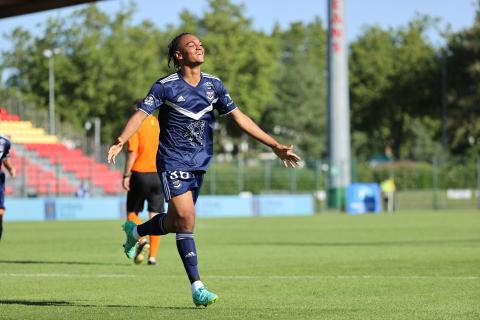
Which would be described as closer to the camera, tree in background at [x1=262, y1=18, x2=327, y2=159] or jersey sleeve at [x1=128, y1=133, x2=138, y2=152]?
jersey sleeve at [x1=128, y1=133, x2=138, y2=152]

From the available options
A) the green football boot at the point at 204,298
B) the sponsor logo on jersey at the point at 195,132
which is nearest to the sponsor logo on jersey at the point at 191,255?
the green football boot at the point at 204,298

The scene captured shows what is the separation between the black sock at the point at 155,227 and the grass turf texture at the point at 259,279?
604mm

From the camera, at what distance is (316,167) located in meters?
51.6

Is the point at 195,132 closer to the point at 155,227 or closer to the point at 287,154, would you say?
the point at 287,154

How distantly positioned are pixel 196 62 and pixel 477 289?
352cm

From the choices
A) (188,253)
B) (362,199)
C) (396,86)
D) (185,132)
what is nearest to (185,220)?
(188,253)

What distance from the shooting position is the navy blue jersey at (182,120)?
936cm

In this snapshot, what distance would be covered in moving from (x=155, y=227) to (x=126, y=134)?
1.24 meters

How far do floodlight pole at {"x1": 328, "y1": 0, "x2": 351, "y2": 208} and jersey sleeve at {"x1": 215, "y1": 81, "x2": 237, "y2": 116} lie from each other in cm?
3997

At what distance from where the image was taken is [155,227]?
9875mm

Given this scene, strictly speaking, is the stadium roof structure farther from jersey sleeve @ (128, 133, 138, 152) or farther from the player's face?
jersey sleeve @ (128, 133, 138, 152)

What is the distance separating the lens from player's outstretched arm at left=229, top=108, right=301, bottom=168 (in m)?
9.54

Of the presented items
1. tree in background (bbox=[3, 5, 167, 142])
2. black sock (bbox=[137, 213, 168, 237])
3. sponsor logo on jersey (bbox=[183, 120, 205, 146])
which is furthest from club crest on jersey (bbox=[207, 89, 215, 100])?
tree in background (bbox=[3, 5, 167, 142])

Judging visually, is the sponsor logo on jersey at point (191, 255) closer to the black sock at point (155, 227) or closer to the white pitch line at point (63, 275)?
the black sock at point (155, 227)
